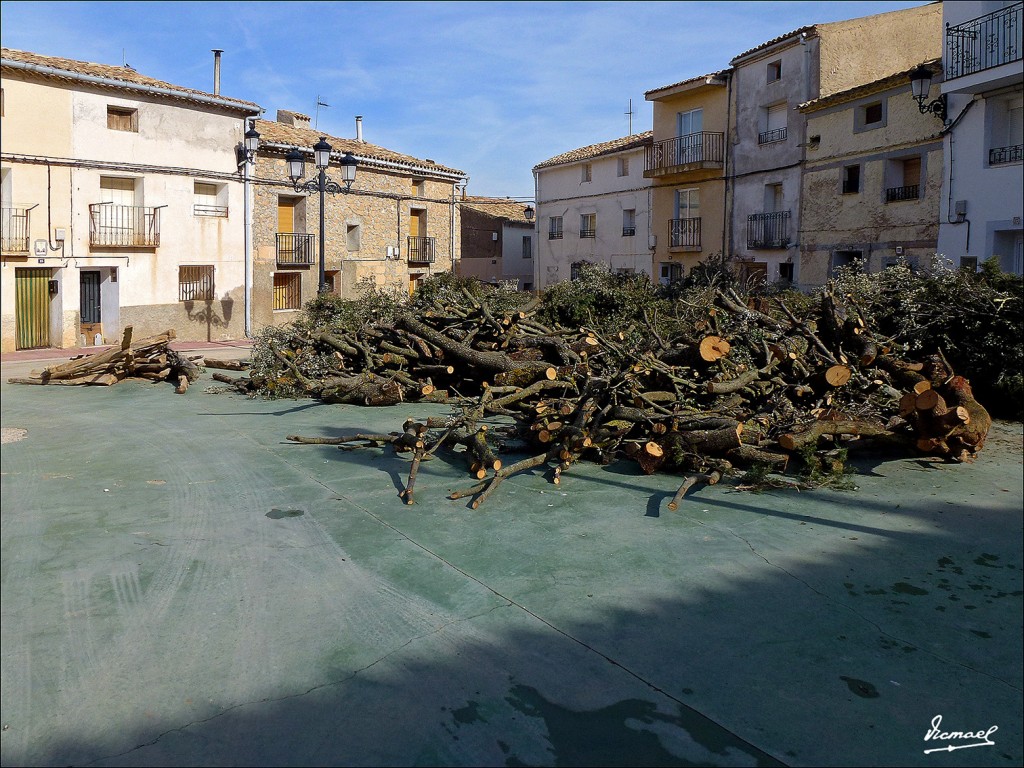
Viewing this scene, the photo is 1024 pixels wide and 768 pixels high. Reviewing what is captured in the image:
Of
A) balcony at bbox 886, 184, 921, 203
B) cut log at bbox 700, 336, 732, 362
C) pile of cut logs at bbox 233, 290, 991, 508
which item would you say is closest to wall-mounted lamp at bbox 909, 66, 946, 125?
balcony at bbox 886, 184, 921, 203

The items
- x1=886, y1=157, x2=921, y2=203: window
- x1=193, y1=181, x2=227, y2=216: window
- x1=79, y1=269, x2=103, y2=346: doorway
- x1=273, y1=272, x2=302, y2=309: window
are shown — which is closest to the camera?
x1=886, y1=157, x2=921, y2=203: window

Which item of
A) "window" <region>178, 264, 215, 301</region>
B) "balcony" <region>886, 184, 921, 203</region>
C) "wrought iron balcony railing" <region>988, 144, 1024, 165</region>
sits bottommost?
"window" <region>178, 264, 215, 301</region>

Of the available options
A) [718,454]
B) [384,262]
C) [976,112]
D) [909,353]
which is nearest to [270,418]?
[718,454]

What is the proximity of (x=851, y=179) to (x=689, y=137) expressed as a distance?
6.38 m

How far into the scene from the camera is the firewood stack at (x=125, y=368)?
494 inches

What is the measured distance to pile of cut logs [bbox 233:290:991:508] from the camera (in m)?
7.23

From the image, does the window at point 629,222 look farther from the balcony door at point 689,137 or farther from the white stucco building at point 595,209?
the balcony door at point 689,137

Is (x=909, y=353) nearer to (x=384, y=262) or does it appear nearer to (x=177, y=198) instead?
(x=177, y=198)

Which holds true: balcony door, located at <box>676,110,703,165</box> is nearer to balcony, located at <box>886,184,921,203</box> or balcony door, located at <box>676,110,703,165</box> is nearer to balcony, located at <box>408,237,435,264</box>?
balcony, located at <box>886,184,921,203</box>

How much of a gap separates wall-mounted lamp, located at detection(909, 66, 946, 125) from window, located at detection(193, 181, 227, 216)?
17566 mm

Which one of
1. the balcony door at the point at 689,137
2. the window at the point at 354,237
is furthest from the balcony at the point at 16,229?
the balcony door at the point at 689,137

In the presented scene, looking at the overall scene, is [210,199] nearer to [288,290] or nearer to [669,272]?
[288,290]

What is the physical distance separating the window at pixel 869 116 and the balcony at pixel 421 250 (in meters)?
16.7

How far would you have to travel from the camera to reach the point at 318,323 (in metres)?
13.6
